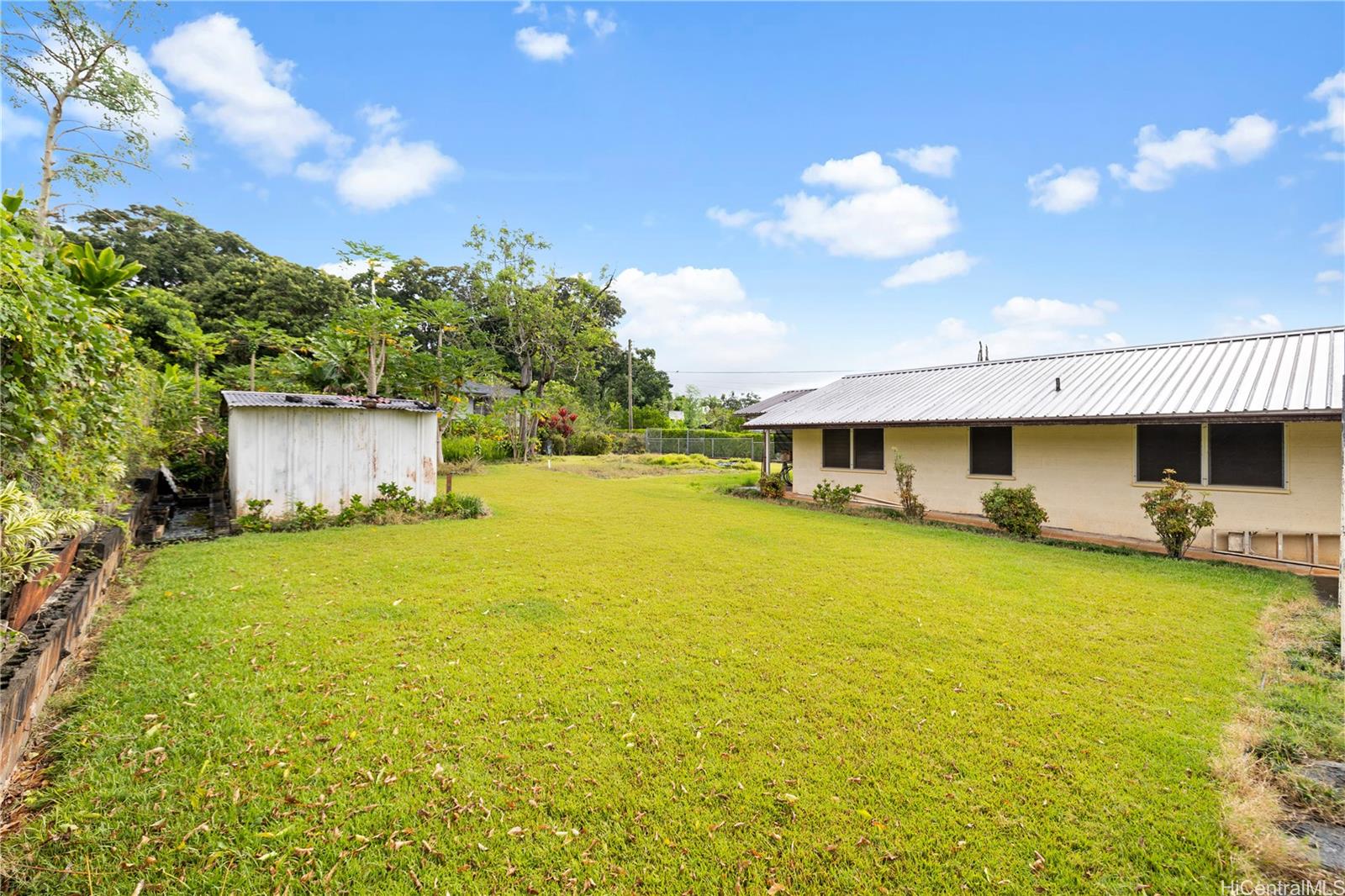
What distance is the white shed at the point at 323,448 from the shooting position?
796 cm

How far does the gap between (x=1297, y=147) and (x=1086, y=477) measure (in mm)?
6880

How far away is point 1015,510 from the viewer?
345 inches

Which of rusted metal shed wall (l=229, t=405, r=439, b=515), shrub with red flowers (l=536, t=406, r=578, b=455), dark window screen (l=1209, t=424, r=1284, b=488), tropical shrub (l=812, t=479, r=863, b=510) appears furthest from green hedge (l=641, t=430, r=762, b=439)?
dark window screen (l=1209, t=424, r=1284, b=488)

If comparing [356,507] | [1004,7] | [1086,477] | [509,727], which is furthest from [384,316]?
[1086,477]

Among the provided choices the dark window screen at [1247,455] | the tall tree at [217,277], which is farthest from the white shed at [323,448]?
the tall tree at [217,277]

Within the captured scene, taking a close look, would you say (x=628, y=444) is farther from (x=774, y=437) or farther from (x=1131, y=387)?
(x=1131, y=387)

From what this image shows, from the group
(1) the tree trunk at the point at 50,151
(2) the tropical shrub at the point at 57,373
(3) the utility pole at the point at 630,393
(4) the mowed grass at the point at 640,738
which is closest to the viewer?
(4) the mowed grass at the point at 640,738

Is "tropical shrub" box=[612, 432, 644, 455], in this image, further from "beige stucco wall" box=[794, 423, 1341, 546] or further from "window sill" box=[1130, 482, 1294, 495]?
"window sill" box=[1130, 482, 1294, 495]

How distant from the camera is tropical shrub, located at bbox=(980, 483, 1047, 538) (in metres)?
8.66

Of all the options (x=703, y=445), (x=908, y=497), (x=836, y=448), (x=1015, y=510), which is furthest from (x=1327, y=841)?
(x=703, y=445)

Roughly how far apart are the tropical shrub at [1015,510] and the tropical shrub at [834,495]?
270cm

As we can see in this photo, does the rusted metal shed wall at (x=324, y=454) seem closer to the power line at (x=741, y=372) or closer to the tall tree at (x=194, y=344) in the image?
the tall tree at (x=194, y=344)

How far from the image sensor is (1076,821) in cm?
217
